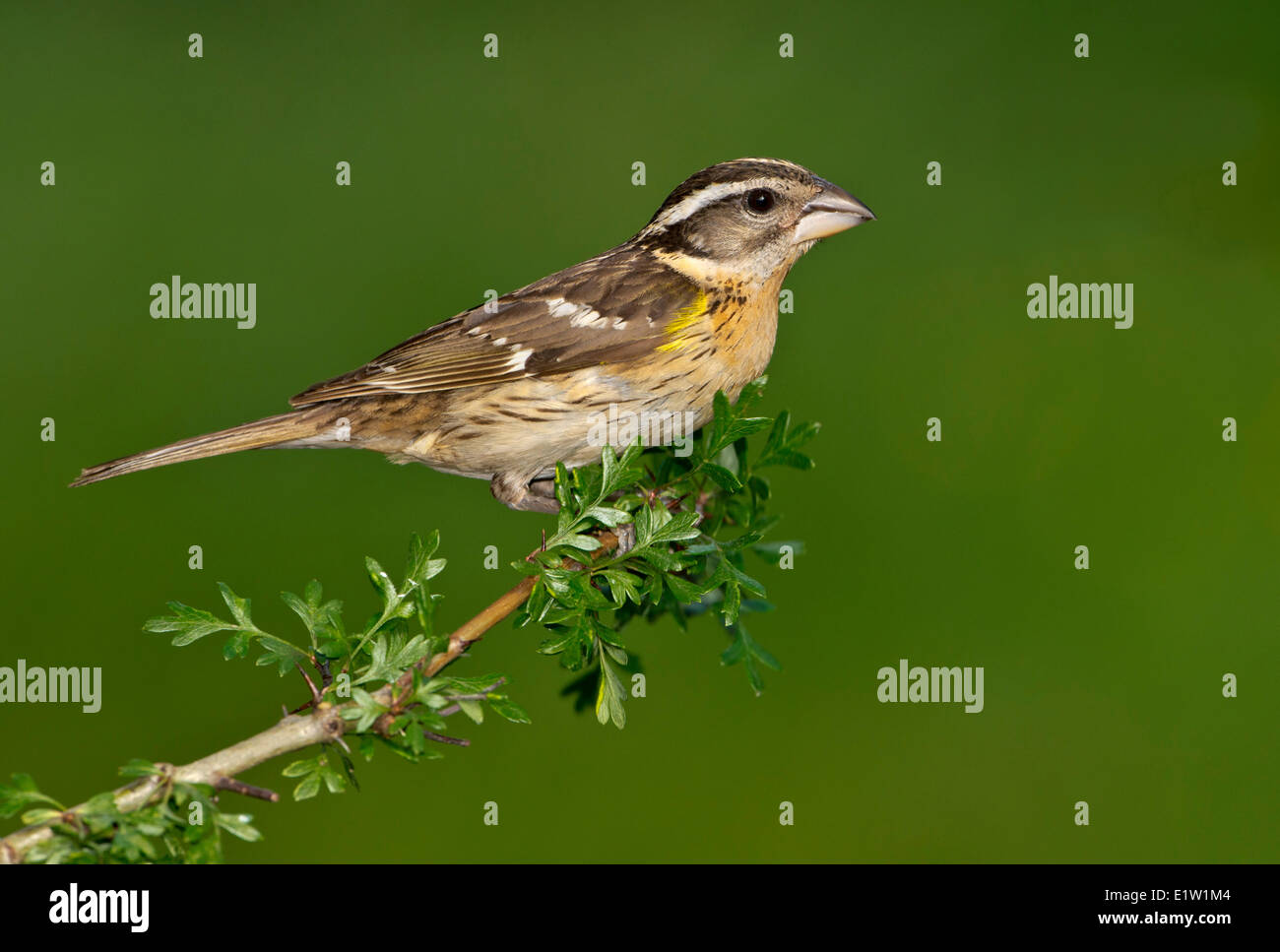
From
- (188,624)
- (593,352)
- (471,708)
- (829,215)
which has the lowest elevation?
(471,708)

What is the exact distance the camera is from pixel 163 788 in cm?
155

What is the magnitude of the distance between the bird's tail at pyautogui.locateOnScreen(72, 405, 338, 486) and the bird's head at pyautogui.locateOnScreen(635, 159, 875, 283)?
108 centimetres

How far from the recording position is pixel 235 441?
2885 mm

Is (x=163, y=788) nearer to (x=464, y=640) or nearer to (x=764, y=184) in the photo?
(x=464, y=640)

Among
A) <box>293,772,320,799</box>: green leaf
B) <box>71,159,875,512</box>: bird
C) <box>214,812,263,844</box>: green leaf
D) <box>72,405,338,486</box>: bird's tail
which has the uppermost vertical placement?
<box>71,159,875,512</box>: bird

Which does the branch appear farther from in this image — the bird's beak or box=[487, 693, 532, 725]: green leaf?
the bird's beak

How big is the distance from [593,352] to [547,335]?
0.50 feet

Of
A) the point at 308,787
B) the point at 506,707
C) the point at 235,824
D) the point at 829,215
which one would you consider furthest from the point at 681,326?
the point at 235,824

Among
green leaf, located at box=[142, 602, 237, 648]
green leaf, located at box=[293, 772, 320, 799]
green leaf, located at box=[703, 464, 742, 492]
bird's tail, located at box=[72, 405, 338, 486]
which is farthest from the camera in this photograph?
bird's tail, located at box=[72, 405, 338, 486]

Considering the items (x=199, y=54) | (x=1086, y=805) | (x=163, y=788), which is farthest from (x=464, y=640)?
(x=199, y=54)

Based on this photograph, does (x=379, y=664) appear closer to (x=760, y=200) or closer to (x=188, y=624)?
(x=188, y=624)

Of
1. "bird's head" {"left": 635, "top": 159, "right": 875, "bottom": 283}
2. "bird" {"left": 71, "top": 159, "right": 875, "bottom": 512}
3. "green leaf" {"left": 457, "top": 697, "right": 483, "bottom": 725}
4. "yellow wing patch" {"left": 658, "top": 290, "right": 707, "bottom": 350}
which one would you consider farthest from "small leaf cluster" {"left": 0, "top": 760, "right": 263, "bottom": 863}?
"bird's head" {"left": 635, "top": 159, "right": 875, "bottom": 283}

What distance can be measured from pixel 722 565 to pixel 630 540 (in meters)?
0.51

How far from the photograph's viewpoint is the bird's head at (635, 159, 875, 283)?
3.11 metres
